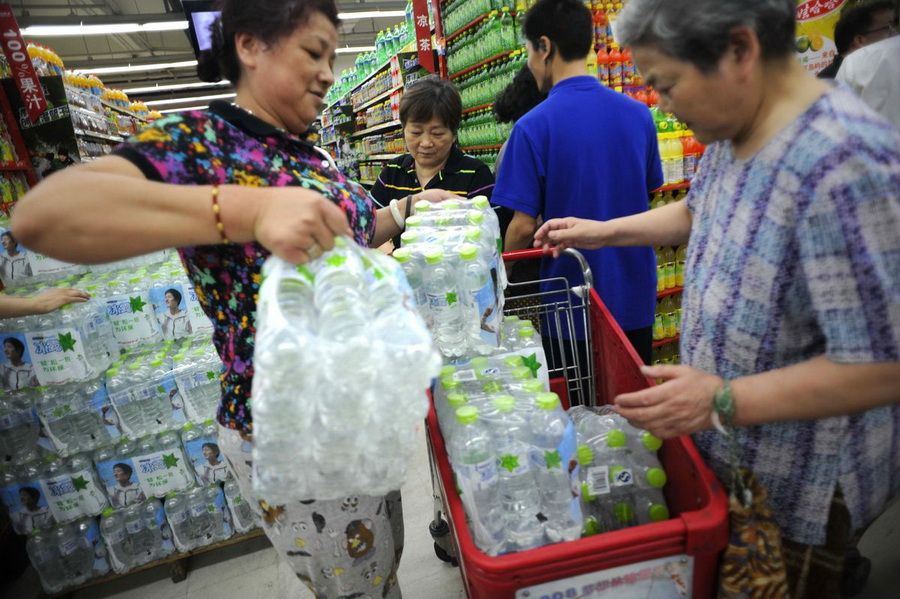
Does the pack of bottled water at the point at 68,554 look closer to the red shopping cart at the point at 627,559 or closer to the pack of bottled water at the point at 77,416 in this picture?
the pack of bottled water at the point at 77,416

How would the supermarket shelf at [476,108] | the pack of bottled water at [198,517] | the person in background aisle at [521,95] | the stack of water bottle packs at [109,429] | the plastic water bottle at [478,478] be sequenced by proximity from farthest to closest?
the supermarket shelf at [476,108], the person in background aisle at [521,95], the pack of bottled water at [198,517], the stack of water bottle packs at [109,429], the plastic water bottle at [478,478]

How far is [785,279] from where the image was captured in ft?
2.98

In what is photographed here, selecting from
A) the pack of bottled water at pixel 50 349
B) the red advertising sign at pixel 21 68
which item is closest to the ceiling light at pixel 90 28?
the red advertising sign at pixel 21 68

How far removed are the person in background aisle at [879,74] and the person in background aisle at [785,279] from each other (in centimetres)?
340

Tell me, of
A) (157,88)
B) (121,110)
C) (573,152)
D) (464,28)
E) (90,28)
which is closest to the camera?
(573,152)

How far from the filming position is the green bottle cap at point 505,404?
1.13 meters

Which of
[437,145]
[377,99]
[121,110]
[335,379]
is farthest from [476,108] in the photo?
[121,110]

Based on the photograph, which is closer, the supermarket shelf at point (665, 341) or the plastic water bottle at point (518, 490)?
the plastic water bottle at point (518, 490)

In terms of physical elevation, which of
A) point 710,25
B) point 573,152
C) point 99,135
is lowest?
point 573,152

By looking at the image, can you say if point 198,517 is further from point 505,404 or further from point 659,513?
point 659,513

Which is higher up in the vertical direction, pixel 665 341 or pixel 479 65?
pixel 479 65

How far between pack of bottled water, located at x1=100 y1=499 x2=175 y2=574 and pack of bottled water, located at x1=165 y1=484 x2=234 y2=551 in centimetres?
5

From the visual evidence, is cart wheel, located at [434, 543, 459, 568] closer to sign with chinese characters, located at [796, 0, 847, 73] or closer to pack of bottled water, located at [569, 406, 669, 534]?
pack of bottled water, located at [569, 406, 669, 534]

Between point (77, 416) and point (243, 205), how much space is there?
224cm
